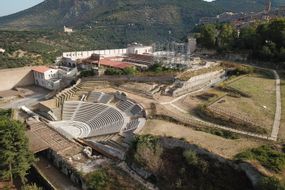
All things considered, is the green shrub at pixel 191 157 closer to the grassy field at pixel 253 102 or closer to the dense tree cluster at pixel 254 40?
the grassy field at pixel 253 102

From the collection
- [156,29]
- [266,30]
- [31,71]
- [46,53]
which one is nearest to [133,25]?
[156,29]

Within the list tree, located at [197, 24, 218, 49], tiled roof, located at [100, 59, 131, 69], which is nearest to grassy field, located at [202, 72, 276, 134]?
tree, located at [197, 24, 218, 49]

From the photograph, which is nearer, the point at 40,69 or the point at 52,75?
the point at 52,75

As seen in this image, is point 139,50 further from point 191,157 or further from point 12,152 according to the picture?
point 191,157

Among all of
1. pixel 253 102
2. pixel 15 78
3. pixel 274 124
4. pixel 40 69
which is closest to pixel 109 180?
pixel 274 124

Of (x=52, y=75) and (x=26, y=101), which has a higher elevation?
(x=52, y=75)

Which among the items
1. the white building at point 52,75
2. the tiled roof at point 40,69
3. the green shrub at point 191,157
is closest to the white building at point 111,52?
the tiled roof at point 40,69

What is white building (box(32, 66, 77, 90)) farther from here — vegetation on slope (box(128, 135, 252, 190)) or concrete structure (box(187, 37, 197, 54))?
vegetation on slope (box(128, 135, 252, 190))

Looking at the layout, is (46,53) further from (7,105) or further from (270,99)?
(270,99)
